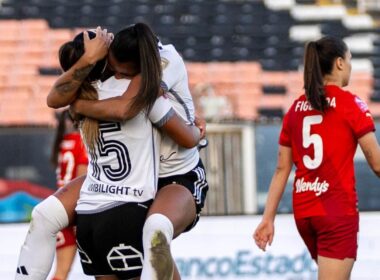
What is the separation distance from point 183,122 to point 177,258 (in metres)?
3.55

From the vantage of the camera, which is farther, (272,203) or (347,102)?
(272,203)

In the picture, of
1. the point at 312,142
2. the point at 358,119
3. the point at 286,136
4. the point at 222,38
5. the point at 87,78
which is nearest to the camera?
the point at 87,78

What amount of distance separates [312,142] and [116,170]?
1.00 m

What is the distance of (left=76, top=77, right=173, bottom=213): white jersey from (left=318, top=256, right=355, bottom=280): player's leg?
0.91 m

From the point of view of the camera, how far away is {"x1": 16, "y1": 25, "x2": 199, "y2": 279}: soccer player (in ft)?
14.0

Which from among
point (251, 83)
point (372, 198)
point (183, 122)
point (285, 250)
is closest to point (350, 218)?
point (183, 122)

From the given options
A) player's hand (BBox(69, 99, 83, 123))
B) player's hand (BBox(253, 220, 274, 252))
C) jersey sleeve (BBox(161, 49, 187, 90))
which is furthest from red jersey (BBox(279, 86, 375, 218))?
player's hand (BBox(69, 99, 83, 123))

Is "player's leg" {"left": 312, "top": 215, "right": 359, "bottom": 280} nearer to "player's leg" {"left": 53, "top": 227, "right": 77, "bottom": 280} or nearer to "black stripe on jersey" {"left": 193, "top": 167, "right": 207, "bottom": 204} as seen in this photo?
"black stripe on jersey" {"left": 193, "top": 167, "right": 207, "bottom": 204}

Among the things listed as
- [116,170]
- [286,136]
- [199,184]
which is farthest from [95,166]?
[286,136]

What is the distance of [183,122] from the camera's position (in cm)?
435

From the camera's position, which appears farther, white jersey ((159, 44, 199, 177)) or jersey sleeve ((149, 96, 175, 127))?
white jersey ((159, 44, 199, 177))

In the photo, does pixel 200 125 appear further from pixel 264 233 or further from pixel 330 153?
pixel 264 233

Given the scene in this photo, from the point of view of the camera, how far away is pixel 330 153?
4.79 m

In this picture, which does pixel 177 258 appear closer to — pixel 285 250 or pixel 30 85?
pixel 285 250
